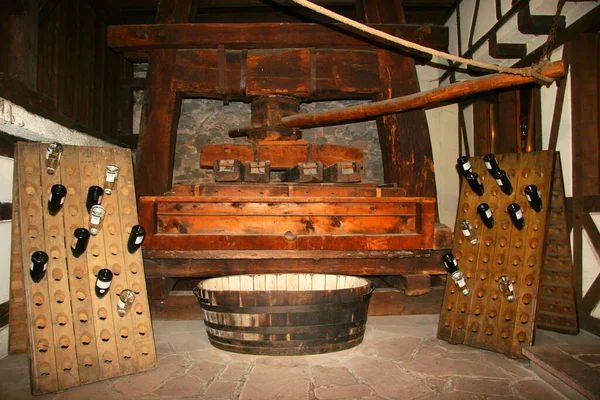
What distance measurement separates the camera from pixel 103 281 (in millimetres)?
2934

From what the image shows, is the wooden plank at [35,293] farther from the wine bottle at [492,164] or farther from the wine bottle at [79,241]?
the wine bottle at [492,164]

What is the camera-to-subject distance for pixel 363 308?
11.7 ft

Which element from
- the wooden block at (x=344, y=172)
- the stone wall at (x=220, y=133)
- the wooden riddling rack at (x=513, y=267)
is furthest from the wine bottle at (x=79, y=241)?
the stone wall at (x=220, y=133)

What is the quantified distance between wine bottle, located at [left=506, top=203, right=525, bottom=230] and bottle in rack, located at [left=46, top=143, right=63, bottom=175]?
3.71 meters

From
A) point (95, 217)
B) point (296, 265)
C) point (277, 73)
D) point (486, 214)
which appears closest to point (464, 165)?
point (486, 214)

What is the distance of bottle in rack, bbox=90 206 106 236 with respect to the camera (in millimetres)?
3062

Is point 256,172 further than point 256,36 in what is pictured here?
No

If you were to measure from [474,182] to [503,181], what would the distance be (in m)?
0.24

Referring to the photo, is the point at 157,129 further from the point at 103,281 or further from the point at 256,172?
the point at 103,281

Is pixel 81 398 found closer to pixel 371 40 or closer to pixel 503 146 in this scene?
pixel 371 40

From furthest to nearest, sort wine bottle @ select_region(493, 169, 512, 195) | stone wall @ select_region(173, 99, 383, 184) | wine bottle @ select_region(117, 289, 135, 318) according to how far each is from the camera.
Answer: stone wall @ select_region(173, 99, 383, 184)
wine bottle @ select_region(493, 169, 512, 195)
wine bottle @ select_region(117, 289, 135, 318)

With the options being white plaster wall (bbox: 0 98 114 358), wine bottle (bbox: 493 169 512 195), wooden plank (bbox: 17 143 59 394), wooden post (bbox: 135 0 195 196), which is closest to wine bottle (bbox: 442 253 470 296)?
wine bottle (bbox: 493 169 512 195)

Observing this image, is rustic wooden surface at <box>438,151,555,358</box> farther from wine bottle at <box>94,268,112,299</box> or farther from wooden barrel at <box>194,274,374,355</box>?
wine bottle at <box>94,268,112,299</box>

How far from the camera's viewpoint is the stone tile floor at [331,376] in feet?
9.00
